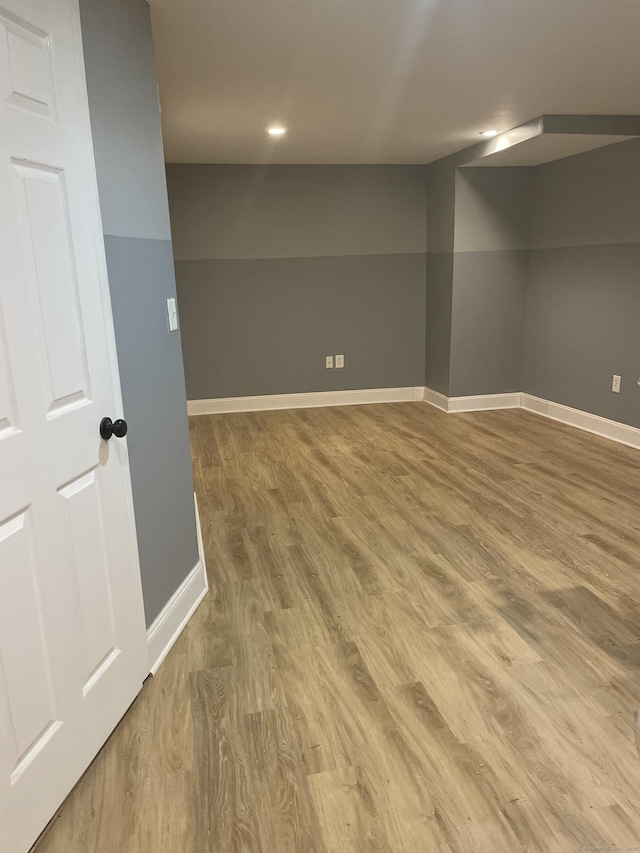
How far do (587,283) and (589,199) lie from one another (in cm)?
65

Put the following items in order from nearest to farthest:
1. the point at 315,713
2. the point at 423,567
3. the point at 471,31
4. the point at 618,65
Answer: the point at 315,713 < the point at 471,31 < the point at 423,567 < the point at 618,65

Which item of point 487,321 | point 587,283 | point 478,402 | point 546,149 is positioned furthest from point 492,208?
point 478,402

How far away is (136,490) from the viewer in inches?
77.2

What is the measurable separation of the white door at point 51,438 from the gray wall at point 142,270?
5.5 inches

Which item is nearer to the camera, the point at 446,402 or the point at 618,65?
the point at 618,65

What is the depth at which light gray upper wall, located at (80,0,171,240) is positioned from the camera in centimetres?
173

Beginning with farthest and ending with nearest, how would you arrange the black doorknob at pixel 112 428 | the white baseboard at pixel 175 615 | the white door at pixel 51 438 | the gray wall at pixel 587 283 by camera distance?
1. the gray wall at pixel 587 283
2. the white baseboard at pixel 175 615
3. the black doorknob at pixel 112 428
4. the white door at pixel 51 438

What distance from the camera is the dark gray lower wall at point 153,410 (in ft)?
6.20

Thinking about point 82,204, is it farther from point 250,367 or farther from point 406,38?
point 250,367

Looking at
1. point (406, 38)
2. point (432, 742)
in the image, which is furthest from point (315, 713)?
point (406, 38)

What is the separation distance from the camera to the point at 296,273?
573cm

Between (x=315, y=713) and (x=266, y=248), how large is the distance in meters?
4.62

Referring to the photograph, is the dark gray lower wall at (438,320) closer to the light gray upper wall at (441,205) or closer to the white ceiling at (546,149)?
the light gray upper wall at (441,205)

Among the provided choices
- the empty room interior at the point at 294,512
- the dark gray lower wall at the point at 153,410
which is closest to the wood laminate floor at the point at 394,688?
the empty room interior at the point at 294,512
